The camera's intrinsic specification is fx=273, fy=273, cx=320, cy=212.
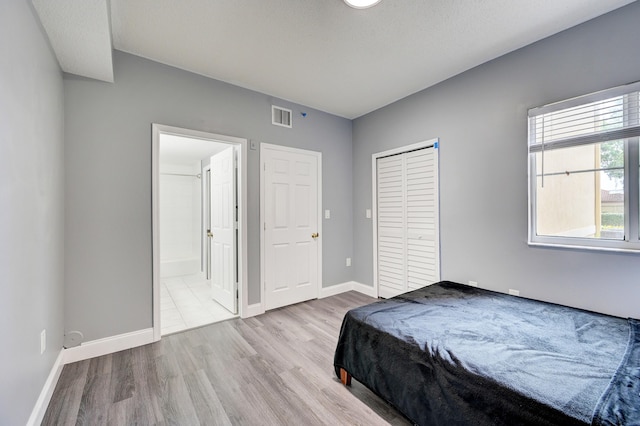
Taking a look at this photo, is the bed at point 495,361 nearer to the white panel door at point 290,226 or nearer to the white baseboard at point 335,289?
the white panel door at point 290,226

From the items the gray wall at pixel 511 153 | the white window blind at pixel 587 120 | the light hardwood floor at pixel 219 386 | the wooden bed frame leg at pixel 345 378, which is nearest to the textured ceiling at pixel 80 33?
the light hardwood floor at pixel 219 386

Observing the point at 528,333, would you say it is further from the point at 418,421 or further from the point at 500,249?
the point at 500,249

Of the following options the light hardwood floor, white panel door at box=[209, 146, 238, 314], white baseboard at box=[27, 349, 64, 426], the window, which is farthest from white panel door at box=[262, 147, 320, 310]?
the window

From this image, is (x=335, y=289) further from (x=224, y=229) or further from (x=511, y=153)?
(x=511, y=153)

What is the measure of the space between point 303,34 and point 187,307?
340 cm

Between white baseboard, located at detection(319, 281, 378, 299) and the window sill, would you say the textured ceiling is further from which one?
the window sill

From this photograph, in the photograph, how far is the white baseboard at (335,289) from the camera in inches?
155

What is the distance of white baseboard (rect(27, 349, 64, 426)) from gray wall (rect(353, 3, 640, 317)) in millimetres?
3448

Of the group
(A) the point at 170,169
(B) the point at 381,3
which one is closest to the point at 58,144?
(B) the point at 381,3

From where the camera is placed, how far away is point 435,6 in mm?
1959

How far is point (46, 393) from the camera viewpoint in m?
1.77

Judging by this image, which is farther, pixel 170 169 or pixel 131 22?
pixel 170 169

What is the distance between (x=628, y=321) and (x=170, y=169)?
22.4ft

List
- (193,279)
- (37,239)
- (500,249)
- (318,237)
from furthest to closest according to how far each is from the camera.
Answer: (193,279) < (318,237) < (500,249) < (37,239)
